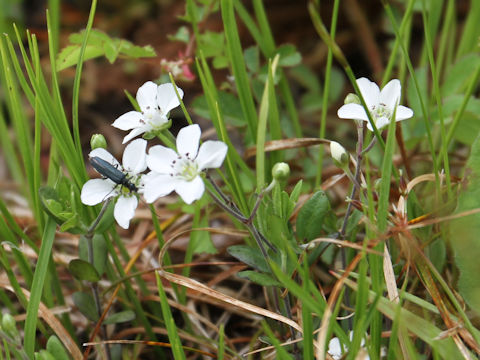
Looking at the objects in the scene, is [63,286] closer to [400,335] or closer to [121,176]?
[121,176]

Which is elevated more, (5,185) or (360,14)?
(360,14)

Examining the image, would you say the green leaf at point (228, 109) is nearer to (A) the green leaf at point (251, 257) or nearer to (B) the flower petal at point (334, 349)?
(A) the green leaf at point (251, 257)

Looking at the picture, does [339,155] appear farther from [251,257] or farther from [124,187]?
[124,187]

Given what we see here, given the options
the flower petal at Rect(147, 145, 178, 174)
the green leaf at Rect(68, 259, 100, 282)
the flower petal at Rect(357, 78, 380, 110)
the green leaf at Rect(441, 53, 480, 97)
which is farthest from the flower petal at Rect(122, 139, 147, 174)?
the green leaf at Rect(441, 53, 480, 97)

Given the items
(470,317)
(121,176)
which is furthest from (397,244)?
(121,176)

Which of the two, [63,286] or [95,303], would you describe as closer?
[95,303]

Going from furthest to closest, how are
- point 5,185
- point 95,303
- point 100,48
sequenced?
point 5,185 → point 100,48 → point 95,303
